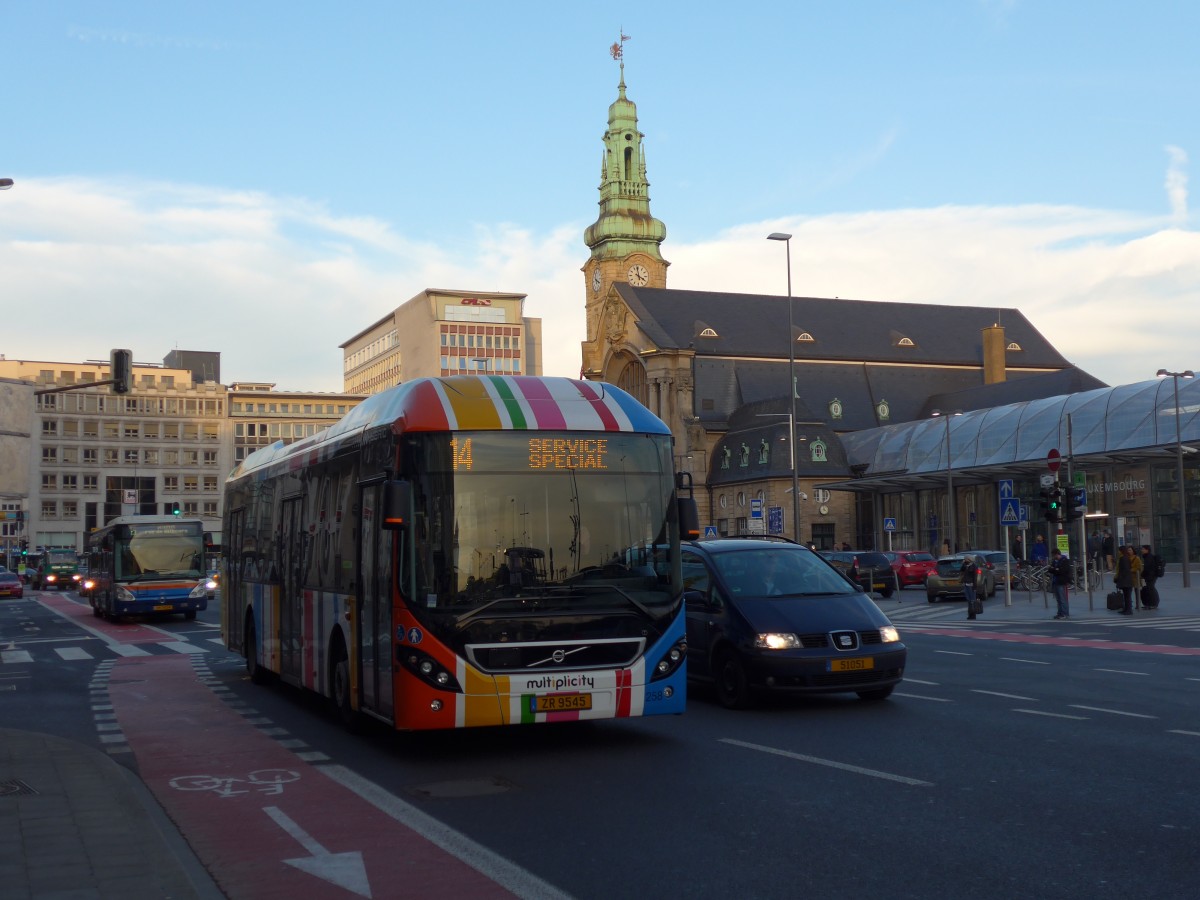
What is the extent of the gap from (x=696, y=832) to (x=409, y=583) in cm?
373

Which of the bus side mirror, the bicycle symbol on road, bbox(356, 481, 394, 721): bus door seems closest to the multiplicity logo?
bbox(356, 481, 394, 721): bus door

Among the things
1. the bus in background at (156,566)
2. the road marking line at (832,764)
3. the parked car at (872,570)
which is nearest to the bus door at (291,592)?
the road marking line at (832,764)

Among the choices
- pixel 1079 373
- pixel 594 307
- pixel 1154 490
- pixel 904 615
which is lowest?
pixel 904 615

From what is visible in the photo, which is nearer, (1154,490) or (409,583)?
(409,583)

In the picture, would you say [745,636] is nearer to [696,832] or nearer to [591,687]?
[591,687]

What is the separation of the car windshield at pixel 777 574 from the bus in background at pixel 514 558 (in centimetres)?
321

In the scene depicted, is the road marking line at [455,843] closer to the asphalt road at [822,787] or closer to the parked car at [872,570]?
the asphalt road at [822,787]

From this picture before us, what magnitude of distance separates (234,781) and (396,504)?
2399mm


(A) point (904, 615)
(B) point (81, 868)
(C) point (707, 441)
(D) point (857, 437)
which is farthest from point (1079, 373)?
(B) point (81, 868)

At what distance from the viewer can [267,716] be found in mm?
14898

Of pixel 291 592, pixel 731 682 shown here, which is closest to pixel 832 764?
pixel 731 682

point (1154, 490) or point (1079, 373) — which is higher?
point (1079, 373)

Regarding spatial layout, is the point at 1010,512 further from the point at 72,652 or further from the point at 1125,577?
the point at 72,652

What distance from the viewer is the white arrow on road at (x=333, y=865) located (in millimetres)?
7128
